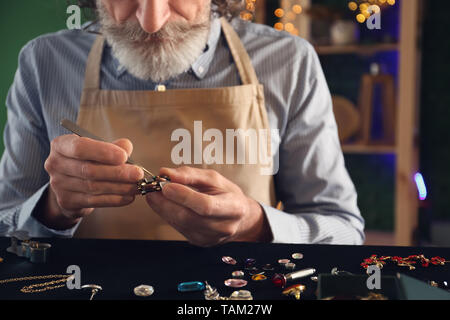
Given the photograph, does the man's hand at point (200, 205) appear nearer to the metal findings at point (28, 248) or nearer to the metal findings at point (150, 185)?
the metal findings at point (150, 185)

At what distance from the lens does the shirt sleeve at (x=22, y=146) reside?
1110 mm

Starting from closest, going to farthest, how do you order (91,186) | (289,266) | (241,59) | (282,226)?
1. (289,266)
2. (91,186)
3. (282,226)
4. (241,59)

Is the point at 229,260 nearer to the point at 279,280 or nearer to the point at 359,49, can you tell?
the point at 279,280

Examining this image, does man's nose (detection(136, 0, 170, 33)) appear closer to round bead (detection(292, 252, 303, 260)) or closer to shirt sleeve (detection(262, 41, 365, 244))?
shirt sleeve (detection(262, 41, 365, 244))

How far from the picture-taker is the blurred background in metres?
2.29

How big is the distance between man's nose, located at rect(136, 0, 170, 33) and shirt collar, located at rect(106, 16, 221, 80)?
159 mm

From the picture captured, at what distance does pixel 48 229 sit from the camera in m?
0.95

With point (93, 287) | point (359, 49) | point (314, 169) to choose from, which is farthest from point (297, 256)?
point (359, 49)

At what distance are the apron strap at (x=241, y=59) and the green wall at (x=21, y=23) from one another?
56 centimetres

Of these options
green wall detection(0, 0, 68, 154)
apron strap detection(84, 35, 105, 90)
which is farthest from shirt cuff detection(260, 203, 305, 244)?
green wall detection(0, 0, 68, 154)

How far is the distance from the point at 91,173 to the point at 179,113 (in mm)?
377

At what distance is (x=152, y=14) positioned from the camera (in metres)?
0.97

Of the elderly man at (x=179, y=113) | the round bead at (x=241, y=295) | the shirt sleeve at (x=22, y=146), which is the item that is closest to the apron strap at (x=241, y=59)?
the elderly man at (x=179, y=113)
